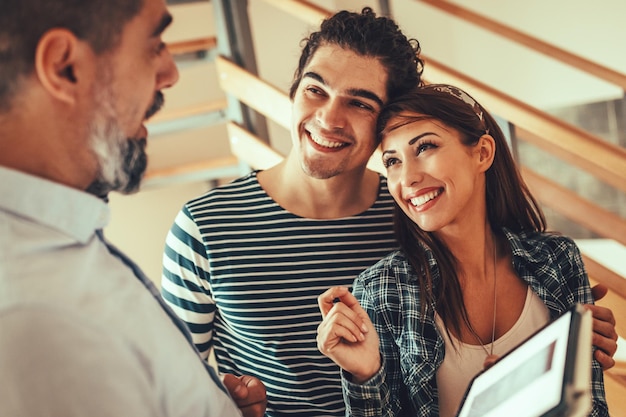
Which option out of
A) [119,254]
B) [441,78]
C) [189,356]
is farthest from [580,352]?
[441,78]

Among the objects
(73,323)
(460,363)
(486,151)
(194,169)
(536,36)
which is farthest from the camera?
(536,36)

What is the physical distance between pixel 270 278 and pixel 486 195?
550 millimetres

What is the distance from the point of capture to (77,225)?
2.97ft

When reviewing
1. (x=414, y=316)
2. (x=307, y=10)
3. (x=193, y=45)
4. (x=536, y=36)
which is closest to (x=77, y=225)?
(x=414, y=316)

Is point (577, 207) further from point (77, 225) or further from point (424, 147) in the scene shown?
point (77, 225)

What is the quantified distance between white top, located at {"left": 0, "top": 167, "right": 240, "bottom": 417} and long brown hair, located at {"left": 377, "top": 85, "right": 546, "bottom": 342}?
718 mm

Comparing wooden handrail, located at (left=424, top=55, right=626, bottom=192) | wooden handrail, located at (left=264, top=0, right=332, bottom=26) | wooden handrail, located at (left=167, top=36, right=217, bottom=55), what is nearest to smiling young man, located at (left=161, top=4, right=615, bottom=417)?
wooden handrail, located at (left=424, top=55, right=626, bottom=192)

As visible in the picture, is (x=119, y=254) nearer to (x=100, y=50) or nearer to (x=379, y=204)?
(x=100, y=50)

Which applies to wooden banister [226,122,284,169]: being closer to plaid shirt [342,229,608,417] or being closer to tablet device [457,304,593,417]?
plaid shirt [342,229,608,417]

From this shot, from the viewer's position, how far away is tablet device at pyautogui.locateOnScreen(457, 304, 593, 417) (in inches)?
32.3

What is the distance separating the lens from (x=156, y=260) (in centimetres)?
394

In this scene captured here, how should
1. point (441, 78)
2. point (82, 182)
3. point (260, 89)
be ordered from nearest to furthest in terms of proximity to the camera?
point (82, 182), point (441, 78), point (260, 89)

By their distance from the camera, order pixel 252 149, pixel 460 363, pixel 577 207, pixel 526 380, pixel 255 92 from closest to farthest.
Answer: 1. pixel 526 380
2. pixel 460 363
3. pixel 577 207
4. pixel 255 92
5. pixel 252 149

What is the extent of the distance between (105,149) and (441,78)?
126 centimetres
